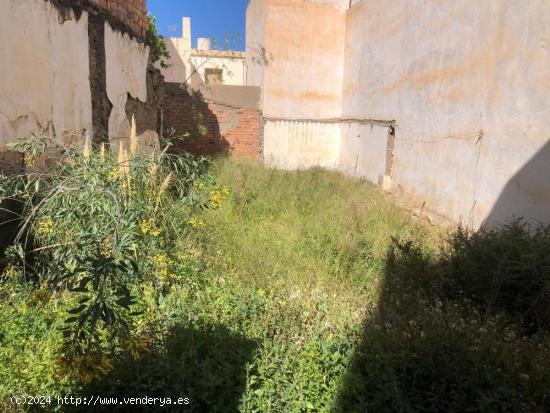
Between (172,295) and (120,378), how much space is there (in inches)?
32.6

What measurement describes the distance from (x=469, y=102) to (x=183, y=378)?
5063 millimetres

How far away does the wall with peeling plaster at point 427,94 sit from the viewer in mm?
4281

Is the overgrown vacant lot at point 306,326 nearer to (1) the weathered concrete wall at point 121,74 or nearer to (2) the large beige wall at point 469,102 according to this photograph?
(2) the large beige wall at point 469,102

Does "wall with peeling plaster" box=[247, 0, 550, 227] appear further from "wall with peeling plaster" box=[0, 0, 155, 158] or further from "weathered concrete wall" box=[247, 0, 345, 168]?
"wall with peeling plaster" box=[0, 0, 155, 158]

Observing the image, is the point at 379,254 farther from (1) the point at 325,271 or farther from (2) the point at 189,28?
(2) the point at 189,28

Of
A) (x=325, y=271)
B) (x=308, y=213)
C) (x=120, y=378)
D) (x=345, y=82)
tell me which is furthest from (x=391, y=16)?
(x=120, y=378)

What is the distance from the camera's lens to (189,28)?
62.2ft

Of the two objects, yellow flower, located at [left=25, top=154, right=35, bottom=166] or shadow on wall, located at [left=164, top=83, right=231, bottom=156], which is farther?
shadow on wall, located at [left=164, top=83, right=231, bottom=156]

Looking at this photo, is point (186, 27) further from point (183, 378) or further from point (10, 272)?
point (183, 378)

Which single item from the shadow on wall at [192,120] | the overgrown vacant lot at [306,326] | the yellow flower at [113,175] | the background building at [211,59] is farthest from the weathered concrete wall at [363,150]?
the background building at [211,59]

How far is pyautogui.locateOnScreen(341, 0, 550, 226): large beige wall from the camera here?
4.17 m

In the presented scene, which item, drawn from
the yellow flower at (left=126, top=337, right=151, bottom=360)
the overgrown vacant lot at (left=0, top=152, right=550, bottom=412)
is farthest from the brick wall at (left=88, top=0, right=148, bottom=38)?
the yellow flower at (left=126, top=337, right=151, bottom=360)

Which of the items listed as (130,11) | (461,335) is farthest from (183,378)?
(130,11)

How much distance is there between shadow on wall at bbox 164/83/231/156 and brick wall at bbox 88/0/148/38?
12.5 ft
